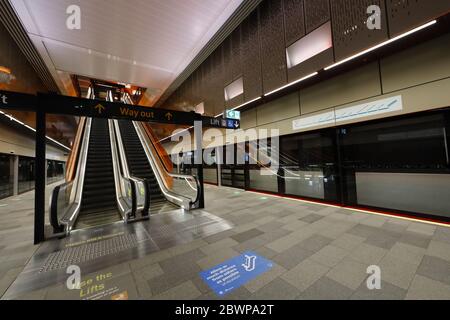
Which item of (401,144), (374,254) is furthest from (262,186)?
(374,254)

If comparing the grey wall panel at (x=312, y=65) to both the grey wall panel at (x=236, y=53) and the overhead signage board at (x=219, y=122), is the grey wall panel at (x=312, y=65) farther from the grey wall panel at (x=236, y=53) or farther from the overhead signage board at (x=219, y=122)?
the grey wall panel at (x=236, y=53)

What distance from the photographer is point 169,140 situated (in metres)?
12.3

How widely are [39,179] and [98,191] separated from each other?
253 cm

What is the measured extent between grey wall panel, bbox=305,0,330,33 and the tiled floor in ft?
13.4

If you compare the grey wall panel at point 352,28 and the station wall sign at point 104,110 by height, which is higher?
the grey wall panel at point 352,28

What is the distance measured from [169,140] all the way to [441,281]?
12.4 meters

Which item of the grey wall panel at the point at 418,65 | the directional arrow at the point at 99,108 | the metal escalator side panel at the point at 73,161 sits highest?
the grey wall panel at the point at 418,65

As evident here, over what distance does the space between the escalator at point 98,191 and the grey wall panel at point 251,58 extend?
502 centimetres

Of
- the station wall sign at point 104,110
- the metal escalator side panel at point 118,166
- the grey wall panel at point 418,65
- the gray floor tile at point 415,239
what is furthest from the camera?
the metal escalator side panel at point 118,166

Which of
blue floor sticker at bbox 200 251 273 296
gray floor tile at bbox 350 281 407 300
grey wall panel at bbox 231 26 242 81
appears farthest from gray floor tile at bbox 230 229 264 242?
grey wall panel at bbox 231 26 242 81

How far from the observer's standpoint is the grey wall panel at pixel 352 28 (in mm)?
3059

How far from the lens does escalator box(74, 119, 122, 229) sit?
13.7ft

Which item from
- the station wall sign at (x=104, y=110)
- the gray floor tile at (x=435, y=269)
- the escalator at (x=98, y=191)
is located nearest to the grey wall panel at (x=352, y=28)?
the gray floor tile at (x=435, y=269)
